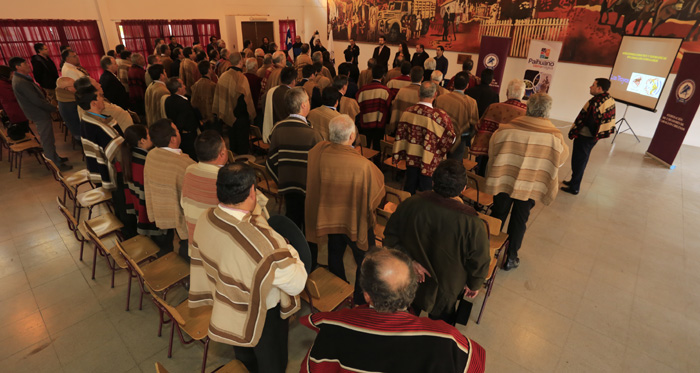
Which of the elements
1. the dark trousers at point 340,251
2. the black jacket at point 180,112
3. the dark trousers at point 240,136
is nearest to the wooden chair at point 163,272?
the dark trousers at point 340,251

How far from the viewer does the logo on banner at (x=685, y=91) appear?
5922 millimetres

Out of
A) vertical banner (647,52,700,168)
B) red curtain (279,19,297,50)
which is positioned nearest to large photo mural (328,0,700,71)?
vertical banner (647,52,700,168)

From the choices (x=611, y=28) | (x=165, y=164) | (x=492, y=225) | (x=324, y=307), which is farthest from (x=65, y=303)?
(x=611, y=28)

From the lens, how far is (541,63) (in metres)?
8.91

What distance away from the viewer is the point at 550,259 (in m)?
3.85

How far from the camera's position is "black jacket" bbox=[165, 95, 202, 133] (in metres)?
4.62

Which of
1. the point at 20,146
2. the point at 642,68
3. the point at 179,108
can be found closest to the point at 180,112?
the point at 179,108

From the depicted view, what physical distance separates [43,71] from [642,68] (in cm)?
1255

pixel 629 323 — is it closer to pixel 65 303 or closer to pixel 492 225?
pixel 492 225

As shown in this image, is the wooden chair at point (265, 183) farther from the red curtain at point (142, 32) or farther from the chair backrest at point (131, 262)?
the red curtain at point (142, 32)

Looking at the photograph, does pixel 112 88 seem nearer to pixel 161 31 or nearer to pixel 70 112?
pixel 70 112

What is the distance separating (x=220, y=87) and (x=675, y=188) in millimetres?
7566

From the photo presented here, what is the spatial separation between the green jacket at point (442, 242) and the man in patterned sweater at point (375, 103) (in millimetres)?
3266

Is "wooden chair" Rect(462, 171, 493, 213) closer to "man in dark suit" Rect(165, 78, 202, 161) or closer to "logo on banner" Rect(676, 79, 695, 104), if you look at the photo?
"man in dark suit" Rect(165, 78, 202, 161)
